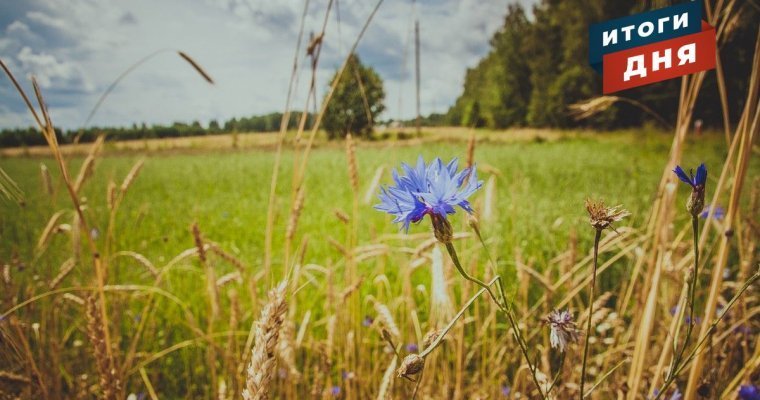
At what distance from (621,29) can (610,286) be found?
203 centimetres

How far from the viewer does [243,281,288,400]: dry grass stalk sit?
46 centimetres

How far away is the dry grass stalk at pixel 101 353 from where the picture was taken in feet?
2.55

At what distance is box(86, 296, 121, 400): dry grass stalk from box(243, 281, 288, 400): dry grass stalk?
0.48 meters

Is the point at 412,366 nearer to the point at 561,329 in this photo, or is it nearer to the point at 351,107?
the point at 561,329

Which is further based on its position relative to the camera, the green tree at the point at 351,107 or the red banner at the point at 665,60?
the green tree at the point at 351,107

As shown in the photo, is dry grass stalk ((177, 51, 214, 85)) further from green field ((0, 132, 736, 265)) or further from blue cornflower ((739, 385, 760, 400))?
blue cornflower ((739, 385, 760, 400))

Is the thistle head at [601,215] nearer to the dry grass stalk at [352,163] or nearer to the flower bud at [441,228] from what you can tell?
the flower bud at [441,228]

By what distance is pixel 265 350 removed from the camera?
0.48m

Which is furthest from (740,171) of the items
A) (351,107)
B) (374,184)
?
(351,107)

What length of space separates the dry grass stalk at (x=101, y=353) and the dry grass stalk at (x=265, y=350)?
1.58ft

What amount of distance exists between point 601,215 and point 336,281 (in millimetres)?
2039

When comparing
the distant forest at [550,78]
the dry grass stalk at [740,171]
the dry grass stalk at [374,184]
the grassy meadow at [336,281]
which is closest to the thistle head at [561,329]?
the grassy meadow at [336,281]

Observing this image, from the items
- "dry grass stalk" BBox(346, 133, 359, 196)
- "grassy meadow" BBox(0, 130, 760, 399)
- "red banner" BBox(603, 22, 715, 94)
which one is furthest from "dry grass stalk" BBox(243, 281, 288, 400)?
"red banner" BBox(603, 22, 715, 94)

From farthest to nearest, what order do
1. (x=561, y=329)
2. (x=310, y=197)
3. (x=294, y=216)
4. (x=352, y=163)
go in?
1. (x=310, y=197)
2. (x=352, y=163)
3. (x=294, y=216)
4. (x=561, y=329)
